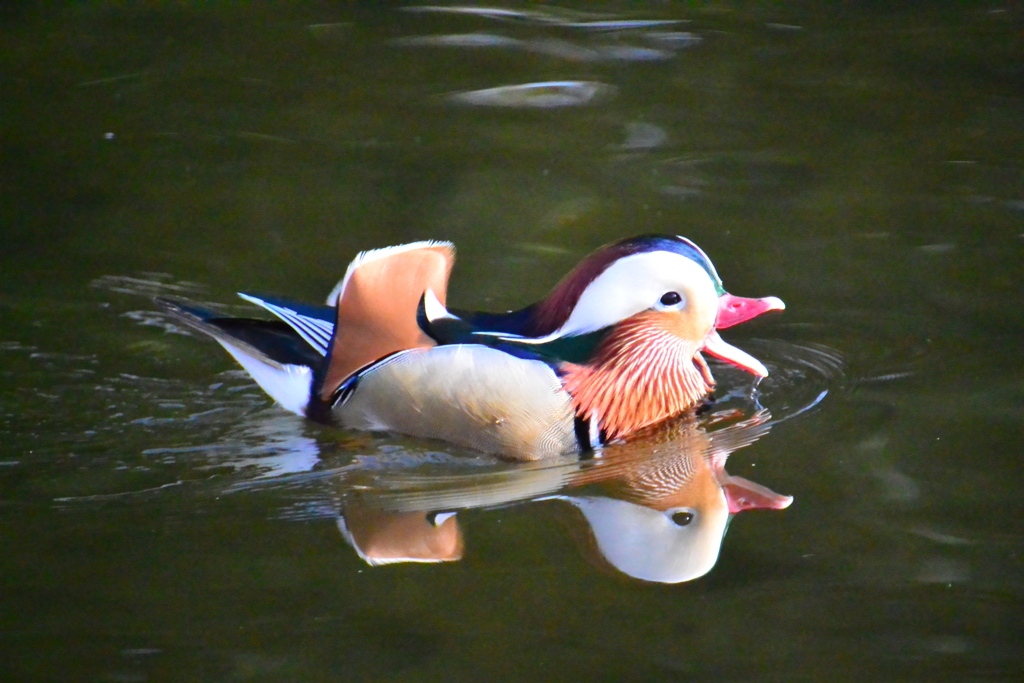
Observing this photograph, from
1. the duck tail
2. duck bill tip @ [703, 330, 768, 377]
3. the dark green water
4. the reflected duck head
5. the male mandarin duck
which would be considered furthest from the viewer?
the duck tail

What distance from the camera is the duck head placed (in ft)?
16.0

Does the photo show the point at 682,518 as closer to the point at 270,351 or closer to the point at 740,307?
the point at 740,307

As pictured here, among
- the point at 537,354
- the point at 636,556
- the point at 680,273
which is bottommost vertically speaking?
the point at 636,556

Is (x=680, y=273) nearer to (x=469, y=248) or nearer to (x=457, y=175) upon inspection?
(x=469, y=248)

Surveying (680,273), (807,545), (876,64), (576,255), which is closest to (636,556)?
(807,545)

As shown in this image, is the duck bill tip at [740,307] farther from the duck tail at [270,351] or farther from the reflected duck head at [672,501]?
the duck tail at [270,351]

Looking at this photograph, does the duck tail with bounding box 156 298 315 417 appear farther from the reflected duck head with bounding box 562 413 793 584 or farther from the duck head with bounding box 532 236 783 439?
the reflected duck head with bounding box 562 413 793 584

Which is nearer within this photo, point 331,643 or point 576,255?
point 331,643

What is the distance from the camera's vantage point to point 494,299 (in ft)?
20.7

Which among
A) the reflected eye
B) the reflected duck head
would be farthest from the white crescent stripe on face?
the reflected eye

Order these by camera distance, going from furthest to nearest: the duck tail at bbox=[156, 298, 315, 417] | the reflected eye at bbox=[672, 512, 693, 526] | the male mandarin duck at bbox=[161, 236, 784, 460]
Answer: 1. the duck tail at bbox=[156, 298, 315, 417]
2. the male mandarin duck at bbox=[161, 236, 784, 460]
3. the reflected eye at bbox=[672, 512, 693, 526]

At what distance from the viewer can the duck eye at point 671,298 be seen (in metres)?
5.01

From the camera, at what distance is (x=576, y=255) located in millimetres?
6582

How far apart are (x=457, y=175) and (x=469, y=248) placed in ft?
2.82
